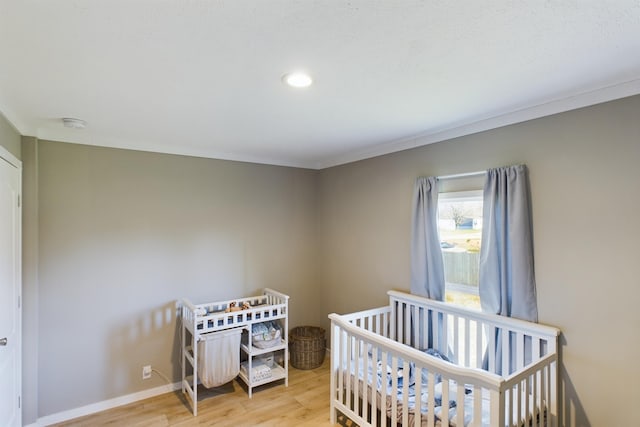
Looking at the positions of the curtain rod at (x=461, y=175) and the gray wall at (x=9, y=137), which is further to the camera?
the curtain rod at (x=461, y=175)

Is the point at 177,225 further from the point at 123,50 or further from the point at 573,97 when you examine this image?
the point at 573,97

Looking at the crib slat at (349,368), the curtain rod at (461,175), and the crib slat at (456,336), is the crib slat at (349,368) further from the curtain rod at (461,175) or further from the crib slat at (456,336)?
the curtain rod at (461,175)

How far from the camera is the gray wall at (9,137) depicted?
2027mm

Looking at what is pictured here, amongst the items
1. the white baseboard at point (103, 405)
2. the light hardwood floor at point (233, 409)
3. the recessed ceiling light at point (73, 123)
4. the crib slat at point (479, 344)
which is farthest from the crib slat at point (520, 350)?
the recessed ceiling light at point (73, 123)

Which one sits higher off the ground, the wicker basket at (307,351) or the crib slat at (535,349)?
the crib slat at (535,349)

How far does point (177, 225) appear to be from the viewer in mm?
3211

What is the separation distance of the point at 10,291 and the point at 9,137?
1050 millimetres

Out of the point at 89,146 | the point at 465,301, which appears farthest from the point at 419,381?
the point at 89,146

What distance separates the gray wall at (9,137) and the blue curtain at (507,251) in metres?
3.26

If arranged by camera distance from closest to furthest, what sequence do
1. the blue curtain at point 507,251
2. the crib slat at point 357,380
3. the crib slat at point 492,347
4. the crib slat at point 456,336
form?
the blue curtain at point 507,251 < the crib slat at point 492,347 < the crib slat at point 357,380 < the crib slat at point 456,336

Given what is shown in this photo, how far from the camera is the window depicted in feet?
8.55

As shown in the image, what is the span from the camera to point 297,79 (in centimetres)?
169

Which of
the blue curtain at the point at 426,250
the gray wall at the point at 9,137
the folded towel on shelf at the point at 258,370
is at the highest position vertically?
the gray wall at the point at 9,137

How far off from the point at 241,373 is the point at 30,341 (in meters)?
1.74
